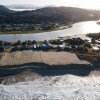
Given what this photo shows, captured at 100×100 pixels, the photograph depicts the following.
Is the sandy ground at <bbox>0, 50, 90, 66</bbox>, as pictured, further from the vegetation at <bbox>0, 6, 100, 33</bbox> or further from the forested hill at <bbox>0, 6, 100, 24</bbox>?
the forested hill at <bbox>0, 6, 100, 24</bbox>

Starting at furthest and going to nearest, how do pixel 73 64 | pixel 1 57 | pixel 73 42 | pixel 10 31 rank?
pixel 10 31
pixel 73 42
pixel 1 57
pixel 73 64

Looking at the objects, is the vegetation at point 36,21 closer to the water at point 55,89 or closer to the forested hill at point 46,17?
the forested hill at point 46,17

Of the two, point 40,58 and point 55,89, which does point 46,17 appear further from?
point 55,89

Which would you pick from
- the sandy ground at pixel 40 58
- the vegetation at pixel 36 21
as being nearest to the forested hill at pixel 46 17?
the vegetation at pixel 36 21

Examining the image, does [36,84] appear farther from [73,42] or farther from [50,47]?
[73,42]

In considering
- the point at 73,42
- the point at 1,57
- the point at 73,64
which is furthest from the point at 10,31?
the point at 73,64

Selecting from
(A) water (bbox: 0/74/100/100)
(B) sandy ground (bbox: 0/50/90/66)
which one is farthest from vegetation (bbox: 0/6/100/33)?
(A) water (bbox: 0/74/100/100)

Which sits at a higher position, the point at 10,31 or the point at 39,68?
the point at 39,68

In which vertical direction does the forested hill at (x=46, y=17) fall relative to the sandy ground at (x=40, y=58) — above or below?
below
